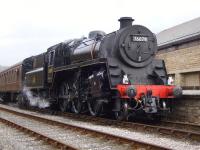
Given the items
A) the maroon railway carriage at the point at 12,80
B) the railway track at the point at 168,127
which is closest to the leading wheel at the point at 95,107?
the railway track at the point at 168,127

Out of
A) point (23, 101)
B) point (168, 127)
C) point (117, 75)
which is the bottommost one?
point (168, 127)

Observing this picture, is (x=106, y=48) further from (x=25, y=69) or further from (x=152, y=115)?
(x=25, y=69)

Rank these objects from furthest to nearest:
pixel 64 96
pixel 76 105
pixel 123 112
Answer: pixel 64 96 < pixel 76 105 < pixel 123 112

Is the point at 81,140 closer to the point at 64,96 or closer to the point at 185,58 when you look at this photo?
the point at 64,96

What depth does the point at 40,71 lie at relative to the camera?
16.8 m

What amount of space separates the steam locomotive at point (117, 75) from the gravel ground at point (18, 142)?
323cm

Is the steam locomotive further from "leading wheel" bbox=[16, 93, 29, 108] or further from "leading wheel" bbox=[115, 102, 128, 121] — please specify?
"leading wheel" bbox=[16, 93, 29, 108]

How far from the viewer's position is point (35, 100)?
1862 cm

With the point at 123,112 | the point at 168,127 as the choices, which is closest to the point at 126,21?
the point at 123,112

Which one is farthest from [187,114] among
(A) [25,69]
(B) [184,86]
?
(A) [25,69]

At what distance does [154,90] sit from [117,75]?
4.14 ft

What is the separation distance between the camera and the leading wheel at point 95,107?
12.0 metres

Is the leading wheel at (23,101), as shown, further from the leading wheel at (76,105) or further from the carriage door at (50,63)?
the leading wheel at (76,105)

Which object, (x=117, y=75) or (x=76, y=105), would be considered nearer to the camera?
(x=117, y=75)
